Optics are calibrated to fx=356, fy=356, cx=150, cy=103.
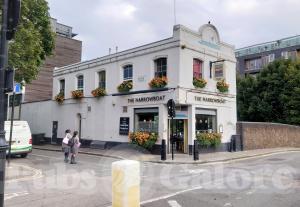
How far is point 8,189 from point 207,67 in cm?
1520

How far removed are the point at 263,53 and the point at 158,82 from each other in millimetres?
39180

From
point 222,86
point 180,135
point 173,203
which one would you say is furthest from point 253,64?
point 173,203

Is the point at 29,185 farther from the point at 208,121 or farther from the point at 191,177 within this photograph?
the point at 208,121

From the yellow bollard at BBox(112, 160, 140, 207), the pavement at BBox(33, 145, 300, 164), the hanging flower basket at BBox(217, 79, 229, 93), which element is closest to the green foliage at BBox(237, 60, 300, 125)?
the hanging flower basket at BBox(217, 79, 229, 93)

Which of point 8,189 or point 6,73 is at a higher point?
point 6,73

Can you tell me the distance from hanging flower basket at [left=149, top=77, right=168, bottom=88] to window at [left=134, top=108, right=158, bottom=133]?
142cm

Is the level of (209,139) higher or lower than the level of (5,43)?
lower

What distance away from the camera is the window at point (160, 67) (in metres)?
21.1

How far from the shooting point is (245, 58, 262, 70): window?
5535 centimetres

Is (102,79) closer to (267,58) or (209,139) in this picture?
(209,139)

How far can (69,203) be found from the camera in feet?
26.0

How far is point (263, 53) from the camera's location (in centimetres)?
5531

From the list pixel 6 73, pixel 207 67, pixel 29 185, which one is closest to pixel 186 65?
pixel 207 67

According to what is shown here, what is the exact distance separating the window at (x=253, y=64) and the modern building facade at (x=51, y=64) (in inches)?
1118
